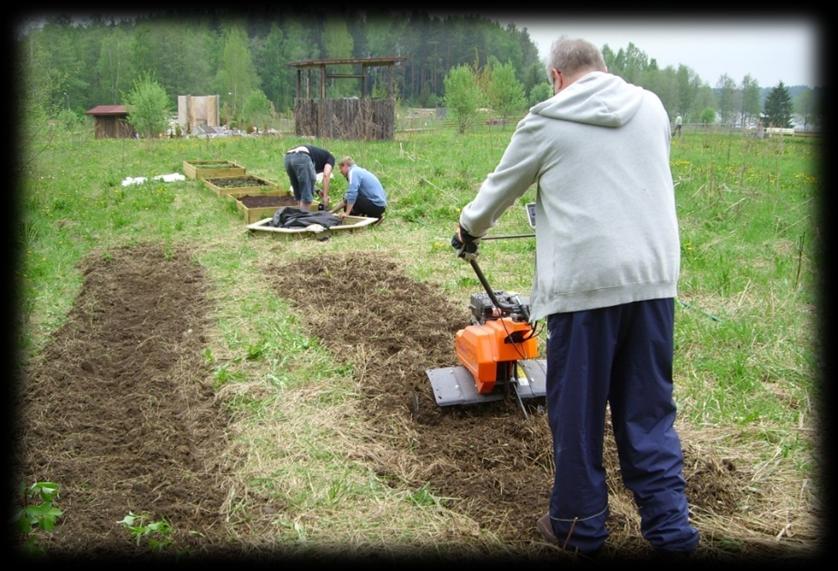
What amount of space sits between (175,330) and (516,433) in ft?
10.8

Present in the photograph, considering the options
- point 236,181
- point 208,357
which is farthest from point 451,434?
point 236,181

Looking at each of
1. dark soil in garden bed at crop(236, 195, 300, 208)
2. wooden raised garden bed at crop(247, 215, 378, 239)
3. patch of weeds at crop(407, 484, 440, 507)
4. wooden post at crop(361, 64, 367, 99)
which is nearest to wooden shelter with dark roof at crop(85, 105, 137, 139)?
wooden post at crop(361, 64, 367, 99)

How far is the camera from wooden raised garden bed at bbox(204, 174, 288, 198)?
12586 millimetres

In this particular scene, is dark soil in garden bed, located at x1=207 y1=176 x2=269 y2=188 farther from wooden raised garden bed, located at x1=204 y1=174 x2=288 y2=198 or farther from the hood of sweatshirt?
the hood of sweatshirt

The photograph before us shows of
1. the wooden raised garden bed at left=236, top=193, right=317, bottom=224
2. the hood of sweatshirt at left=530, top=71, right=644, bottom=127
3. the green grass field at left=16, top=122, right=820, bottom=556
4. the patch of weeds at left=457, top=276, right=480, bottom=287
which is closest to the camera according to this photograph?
the hood of sweatshirt at left=530, top=71, right=644, bottom=127

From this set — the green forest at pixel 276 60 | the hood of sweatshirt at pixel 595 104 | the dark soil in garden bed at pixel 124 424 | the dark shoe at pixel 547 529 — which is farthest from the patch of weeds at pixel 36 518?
the green forest at pixel 276 60

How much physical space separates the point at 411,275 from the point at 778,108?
1354 centimetres

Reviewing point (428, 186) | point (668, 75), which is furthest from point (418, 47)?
point (428, 186)

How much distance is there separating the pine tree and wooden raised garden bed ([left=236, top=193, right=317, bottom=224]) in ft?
35.7

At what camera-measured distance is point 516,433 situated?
3.80 meters

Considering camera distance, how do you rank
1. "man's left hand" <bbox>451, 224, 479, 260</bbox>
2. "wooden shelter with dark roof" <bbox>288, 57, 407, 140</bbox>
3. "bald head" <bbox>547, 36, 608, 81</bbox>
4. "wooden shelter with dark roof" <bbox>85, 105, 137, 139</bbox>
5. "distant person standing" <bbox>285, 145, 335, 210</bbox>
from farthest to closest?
"wooden shelter with dark roof" <bbox>85, 105, 137, 139</bbox> → "wooden shelter with dark roof" <bbox>288, 57, 407, 140</bbox> → "distant person standing" <bbox>285, 145, 335, 210</bbox> → "man's left hand" <bbox>451, 224, 479, 260</bbox> → "bald head" <bbox>547, 36, 608, 81</bbox>

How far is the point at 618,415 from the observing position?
274cm

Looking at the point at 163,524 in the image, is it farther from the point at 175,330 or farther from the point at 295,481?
the point at 175,330

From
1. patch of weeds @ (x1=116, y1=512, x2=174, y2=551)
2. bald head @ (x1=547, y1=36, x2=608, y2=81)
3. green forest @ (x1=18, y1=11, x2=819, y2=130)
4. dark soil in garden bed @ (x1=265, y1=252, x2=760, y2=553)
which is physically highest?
green forest @ (x1=18, y1=11, x2=819, y2=130)
